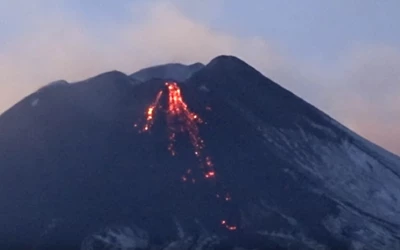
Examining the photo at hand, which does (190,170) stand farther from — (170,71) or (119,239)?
(170,71)

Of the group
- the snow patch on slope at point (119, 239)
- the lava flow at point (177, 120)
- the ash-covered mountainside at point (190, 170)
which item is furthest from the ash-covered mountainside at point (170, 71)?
the snow patch on slope at point (119, 239)

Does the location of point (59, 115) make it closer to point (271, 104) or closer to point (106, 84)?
point (106, 84)

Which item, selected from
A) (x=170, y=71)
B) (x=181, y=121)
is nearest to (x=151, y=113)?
(x=181, y=121)

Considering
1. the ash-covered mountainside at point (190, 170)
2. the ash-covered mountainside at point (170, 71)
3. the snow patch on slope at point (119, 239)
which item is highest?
the ash-covered mountainside at point (170, 71)

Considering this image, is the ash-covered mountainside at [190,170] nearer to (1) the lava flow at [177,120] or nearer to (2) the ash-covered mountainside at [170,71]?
(1) the lava flow at [177,120]

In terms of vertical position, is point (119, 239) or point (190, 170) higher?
point (190, 170)

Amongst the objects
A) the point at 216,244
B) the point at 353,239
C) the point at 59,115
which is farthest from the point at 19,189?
the point at 353,239

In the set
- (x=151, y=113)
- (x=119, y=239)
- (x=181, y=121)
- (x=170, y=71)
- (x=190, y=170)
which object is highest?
(x=170, y=71)

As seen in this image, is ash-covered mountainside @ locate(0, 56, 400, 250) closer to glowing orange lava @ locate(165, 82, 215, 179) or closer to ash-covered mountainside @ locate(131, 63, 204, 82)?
glowing orange lava @ locate(165, 82, 215, 179)

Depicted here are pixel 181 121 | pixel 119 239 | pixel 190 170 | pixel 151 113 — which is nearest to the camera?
pixel 119 239
